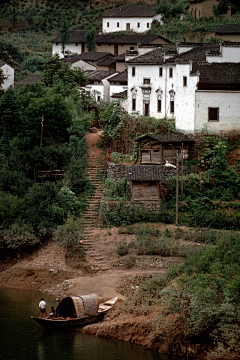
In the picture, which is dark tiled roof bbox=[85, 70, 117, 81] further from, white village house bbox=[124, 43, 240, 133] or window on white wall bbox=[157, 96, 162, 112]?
window on white wall bbox=[157, 96, 162, 112]

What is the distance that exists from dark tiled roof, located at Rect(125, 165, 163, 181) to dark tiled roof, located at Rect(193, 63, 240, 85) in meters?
7.13

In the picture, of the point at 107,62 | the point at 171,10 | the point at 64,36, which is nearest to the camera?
the point at 107,62

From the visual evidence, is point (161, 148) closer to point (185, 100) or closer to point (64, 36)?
point (185, 100)

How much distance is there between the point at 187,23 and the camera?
85062 millimetres

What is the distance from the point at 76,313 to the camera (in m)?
29.4

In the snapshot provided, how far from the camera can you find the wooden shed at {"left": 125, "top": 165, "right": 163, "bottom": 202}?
4133cm

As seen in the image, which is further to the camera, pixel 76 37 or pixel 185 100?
pixel 76 37

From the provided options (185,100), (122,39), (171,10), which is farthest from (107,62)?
(185,100)

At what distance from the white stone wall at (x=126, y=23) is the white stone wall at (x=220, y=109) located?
52.1 meters

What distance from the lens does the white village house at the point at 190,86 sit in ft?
147

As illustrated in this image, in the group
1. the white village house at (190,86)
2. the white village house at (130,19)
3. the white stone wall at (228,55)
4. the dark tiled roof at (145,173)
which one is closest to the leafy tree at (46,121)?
the white village house at (190,86)

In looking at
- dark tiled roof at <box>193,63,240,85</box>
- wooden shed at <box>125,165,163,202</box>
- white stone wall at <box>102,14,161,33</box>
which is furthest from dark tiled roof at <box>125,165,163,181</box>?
white stone wall at <box>102,14,161,33</box>

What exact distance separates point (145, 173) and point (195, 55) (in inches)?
468

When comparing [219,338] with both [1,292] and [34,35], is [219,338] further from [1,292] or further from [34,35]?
[34,35]
